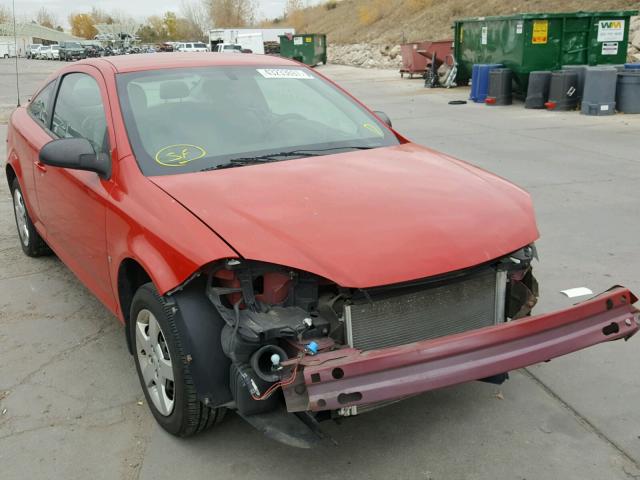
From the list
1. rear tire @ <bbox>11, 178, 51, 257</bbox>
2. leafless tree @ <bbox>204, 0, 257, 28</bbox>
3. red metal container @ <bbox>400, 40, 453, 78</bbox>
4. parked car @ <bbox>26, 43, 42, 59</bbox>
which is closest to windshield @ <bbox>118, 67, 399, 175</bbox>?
rear tire @ <bbox>11, 178, 51, 257</bbox>

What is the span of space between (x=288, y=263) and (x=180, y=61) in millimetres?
2182

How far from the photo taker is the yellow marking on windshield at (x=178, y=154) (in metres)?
Answer: 3.45

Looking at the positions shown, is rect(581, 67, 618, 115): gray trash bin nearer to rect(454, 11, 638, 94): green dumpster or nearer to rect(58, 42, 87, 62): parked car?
rect(454, 11, 638, 94): green dumpster

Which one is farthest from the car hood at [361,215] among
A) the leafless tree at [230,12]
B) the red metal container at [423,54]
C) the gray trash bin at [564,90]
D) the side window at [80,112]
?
the leafless tree at [230,12]

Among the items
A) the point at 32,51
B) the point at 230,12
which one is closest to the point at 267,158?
the point at 32,51

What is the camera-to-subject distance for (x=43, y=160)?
3.60 metres

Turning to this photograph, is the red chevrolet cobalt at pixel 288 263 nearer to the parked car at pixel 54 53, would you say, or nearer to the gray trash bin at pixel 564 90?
the gray trash bin at pixel 564 90

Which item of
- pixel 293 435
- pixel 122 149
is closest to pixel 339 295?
pixel 293 435

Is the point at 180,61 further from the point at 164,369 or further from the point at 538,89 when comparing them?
the point at 538,89

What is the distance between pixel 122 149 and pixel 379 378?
1899 millimetres

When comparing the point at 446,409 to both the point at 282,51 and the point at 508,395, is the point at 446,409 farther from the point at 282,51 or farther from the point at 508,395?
the point at 282,51

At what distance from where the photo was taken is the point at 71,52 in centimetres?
6588

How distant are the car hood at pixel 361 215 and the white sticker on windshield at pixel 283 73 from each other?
0.98m

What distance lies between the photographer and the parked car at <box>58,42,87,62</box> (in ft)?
215
